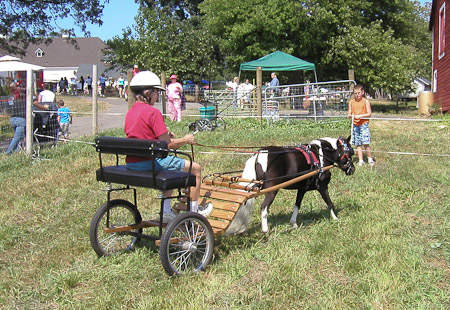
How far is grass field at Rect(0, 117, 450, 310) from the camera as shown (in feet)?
14.2

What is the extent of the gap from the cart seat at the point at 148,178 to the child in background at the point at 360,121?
635 cm

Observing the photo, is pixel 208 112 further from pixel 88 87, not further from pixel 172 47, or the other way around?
pixel 88 87

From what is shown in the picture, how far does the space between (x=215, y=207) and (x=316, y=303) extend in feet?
5.73

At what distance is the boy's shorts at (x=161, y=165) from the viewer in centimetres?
488

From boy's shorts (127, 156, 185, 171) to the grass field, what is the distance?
101cm

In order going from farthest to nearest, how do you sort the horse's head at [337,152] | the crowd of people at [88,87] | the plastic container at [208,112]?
1. the crowd of people at [88,87]
2. the plastic container at [208,112]
3. the horse's head at [337,152]

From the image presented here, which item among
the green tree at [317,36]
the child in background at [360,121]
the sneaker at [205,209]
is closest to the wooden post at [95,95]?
the child in background at [360,121]

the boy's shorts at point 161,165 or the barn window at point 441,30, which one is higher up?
the barn window at point 441,30

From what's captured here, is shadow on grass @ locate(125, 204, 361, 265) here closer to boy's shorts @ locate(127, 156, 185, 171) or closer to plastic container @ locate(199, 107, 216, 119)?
boy's shorts @ locate(127, 156, 185, 171)

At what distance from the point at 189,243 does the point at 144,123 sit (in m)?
1.27

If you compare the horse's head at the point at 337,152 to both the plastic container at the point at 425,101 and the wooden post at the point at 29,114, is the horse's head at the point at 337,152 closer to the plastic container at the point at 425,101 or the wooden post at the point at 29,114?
the wooden post at the point at 29,114

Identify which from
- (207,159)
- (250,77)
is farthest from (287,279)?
(250,77)

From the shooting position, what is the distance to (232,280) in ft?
15.4

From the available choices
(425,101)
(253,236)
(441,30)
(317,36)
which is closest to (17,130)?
(253,236)
